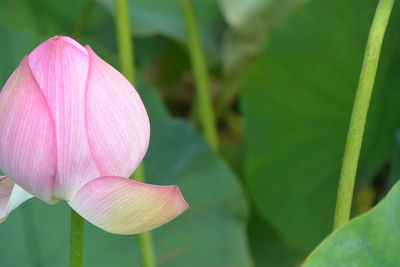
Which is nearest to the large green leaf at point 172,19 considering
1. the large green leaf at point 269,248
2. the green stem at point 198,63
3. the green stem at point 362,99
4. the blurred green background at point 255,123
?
the blurred green background at point 255,123

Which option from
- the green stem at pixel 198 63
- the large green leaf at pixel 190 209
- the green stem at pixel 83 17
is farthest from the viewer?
the green stem at pixel 83 17

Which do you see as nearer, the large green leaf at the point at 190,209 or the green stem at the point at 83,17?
the large green leaf at the point at 190,209

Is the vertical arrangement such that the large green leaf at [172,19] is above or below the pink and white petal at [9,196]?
below

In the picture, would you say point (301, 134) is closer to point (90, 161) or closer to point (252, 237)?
point (252, 237)

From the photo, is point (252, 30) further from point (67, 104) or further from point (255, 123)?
point (67, 104)

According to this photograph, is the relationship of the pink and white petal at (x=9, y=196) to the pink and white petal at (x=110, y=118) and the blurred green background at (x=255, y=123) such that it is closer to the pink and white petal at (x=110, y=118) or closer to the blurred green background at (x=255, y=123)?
the pink and white petal at (x=110, y=118)

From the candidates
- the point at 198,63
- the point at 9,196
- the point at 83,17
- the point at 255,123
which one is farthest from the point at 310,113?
the point at 9,196

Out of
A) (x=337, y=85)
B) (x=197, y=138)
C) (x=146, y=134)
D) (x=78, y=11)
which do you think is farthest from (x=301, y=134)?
(x=146, y=134)

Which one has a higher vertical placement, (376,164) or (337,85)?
(337,85)
